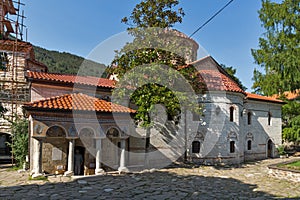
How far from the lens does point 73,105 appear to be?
451 inches

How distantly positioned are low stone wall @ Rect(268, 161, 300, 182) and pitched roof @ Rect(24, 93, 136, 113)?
8071 mm

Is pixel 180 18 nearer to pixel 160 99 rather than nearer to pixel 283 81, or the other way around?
pixel 160 99

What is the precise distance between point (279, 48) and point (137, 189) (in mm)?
16612

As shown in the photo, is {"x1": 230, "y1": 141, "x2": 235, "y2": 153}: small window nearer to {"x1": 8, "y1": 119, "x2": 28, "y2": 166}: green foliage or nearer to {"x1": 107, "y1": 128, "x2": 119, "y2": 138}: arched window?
{"x1": 107, "y1": 128, "x2": 119, "y2": 138}: arched window

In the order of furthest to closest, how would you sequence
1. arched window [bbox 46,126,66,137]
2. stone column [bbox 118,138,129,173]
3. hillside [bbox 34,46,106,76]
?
hillside [bbox 34,46,106,76] → stone column [bbox 118,138,129,173] → arched window [bbox 46,126,66,137]

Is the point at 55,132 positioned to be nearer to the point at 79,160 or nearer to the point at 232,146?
the point at 79,160

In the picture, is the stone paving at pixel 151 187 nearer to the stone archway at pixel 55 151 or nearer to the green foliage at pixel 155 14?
the stone archway at pixel 55 151

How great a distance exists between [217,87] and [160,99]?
5.97m

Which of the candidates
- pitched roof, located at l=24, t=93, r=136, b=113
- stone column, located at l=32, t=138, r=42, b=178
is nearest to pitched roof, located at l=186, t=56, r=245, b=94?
pitched roof, located at l=24, t=93, r=136, b=113

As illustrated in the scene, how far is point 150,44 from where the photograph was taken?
544 inches

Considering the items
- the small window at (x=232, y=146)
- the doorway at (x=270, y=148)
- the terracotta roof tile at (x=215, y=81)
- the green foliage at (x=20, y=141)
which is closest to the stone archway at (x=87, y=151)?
the green foliage at (x=20, y=141)

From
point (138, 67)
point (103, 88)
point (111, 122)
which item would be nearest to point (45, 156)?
point (111, 122)

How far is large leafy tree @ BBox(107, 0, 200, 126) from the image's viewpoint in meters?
13.0

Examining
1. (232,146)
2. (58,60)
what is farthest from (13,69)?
(58,60)
